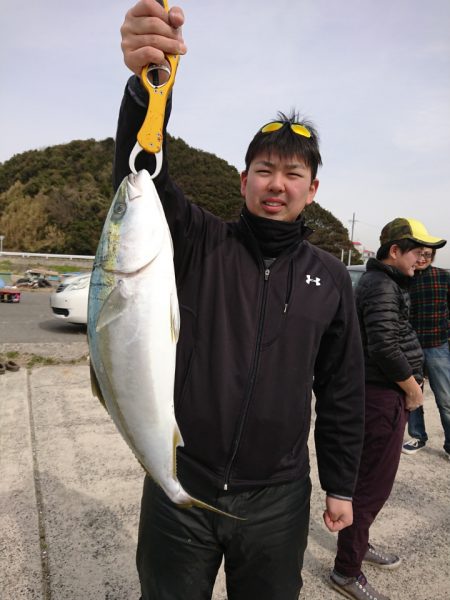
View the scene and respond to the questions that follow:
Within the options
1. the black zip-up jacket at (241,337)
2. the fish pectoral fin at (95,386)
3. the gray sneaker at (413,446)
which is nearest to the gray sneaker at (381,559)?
the black zip-up jacket at (241,337)

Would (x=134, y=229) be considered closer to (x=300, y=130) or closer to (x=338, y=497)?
(x=300, y=130)

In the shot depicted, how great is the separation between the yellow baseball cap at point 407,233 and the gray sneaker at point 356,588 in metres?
1.90

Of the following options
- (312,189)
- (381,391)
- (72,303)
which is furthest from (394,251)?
(72,303)

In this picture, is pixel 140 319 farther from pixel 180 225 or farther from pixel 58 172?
pixel 58 172

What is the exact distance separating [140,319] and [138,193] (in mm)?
344

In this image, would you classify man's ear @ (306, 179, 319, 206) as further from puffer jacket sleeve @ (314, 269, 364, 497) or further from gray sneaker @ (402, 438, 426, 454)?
gray sneaker @ (402, 438, 426, 454)

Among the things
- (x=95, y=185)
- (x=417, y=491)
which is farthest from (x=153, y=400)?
(x=95, y=185)

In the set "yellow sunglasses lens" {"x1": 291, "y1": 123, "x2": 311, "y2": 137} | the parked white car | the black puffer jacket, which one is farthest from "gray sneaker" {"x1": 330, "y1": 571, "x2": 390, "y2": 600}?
the parked white car

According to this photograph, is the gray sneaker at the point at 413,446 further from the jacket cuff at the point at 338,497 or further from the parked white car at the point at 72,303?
the parked white car at the point at 72,303

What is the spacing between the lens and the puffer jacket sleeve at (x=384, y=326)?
2.44 meters

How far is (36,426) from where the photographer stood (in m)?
3.93

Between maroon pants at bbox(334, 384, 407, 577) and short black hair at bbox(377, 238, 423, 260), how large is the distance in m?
0.86

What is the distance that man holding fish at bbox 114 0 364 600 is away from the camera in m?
1.50

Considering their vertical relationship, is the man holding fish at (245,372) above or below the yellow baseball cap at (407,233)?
below
